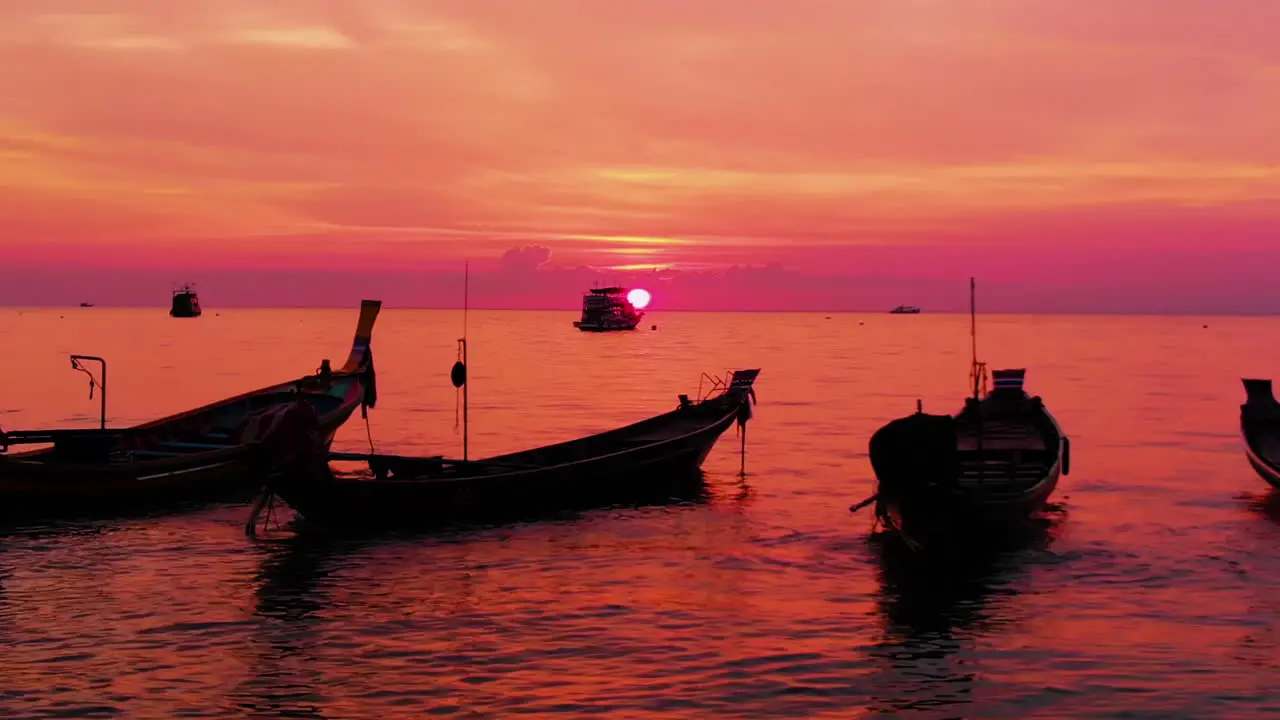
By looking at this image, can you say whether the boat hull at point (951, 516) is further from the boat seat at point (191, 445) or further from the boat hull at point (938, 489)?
the boat seat at point (191, 445)

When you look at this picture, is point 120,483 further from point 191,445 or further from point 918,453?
point 918,453

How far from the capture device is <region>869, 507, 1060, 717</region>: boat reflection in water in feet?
50.3

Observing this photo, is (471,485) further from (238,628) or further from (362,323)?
(362,323)

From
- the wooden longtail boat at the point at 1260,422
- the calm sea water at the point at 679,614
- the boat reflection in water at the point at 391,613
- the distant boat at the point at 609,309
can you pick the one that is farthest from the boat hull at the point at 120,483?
the distant boat at the point at 609,309

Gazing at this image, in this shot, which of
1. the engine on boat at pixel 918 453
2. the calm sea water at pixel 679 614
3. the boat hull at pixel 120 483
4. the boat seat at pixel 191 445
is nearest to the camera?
the calm sea water at pixel 679 614

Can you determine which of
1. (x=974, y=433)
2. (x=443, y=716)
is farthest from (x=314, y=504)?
(x=974, y=433)

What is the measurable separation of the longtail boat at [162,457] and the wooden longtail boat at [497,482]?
1.13m

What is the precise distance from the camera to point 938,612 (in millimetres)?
19234

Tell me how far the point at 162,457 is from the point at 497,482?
329 inches

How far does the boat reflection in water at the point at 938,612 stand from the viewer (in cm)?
Result: 1533

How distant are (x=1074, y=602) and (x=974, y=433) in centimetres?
1229

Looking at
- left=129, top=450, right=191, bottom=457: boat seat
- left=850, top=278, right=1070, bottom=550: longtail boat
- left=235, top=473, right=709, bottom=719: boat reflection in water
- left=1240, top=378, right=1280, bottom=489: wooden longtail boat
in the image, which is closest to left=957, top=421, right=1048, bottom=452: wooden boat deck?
left=850, top=278, right=1070, bottom=550: longtail boat

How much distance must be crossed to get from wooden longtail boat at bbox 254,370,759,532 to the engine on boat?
876 centimetres

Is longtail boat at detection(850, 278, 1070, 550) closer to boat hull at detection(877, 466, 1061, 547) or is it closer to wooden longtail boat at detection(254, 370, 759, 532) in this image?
boat hull at detection(877, 466, 1061, 547)
